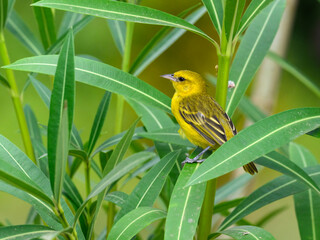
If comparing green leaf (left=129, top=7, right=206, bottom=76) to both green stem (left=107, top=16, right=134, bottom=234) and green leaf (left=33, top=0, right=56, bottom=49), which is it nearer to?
green stem (left=107, top=16, right=134, bottom=234)

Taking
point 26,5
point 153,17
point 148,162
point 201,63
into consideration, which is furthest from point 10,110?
point 153,17

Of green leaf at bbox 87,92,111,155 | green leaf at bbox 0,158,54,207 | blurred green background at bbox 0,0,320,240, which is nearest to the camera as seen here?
green leaf at bbox 0,158,54,207

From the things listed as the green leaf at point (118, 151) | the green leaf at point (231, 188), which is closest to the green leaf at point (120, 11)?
the green leaf at point (118, 151)

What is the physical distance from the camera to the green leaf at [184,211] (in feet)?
2.44

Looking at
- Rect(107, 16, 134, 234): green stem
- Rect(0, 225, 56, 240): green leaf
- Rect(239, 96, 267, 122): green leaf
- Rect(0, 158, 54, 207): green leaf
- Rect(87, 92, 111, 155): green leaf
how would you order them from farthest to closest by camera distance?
1. Rect(239, 96, 267, 122): green leaf
2. Rect(107, 16, 134, 234): green stem
3. Rect(87, 92, 111, 155): green leaf
4. Rect(0, 225, 56, 240): green leaf
5. Rect(0, 158, 54, 207): green leaf

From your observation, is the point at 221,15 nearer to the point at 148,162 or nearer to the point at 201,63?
the point at 148,162

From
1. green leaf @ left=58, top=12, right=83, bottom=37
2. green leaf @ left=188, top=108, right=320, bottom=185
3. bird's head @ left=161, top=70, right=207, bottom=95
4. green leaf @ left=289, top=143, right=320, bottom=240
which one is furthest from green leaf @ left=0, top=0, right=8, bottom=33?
green leaf @ left=289, top=143, right=320, bottom=240

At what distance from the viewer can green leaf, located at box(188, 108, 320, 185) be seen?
2.36 ft

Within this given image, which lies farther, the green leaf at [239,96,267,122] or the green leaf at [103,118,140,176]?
the green leaf at [239,96,267,122]

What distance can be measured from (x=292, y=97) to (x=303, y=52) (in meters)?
0.30

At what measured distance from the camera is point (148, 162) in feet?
4.34

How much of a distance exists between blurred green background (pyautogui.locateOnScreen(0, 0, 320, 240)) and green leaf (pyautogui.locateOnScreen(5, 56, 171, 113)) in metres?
1.70

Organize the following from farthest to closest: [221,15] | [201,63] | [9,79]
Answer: [201,63]
[9,79]
[221,15]

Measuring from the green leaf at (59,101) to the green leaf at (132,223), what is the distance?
0.13m
